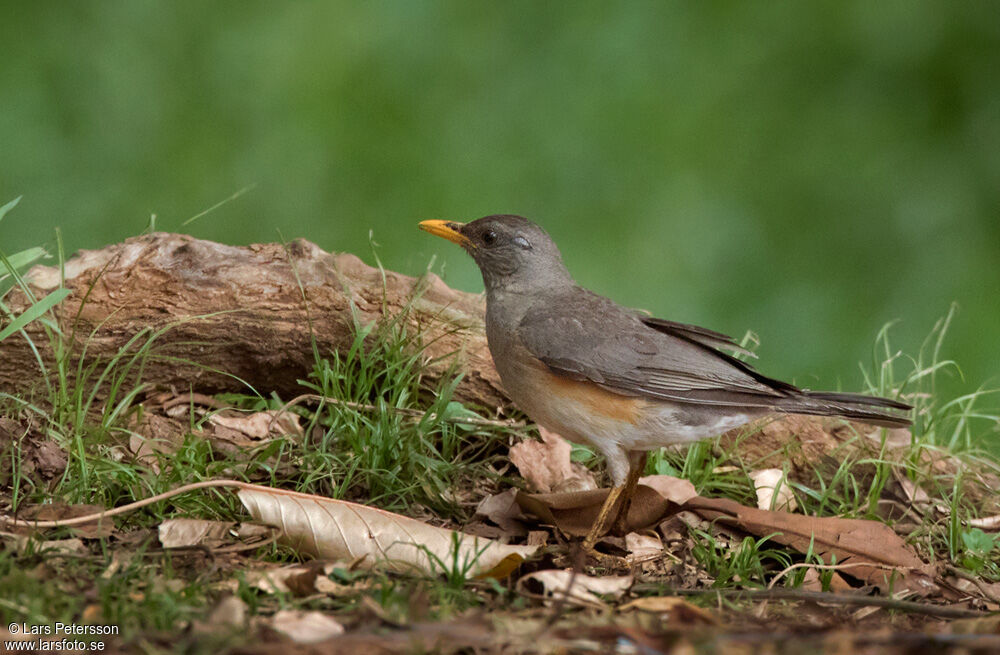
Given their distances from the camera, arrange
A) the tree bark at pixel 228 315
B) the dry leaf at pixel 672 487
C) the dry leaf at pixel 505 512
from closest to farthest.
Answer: the dry leaf at pixel 505 512 → the dry leaf at pixel 672 487 → the tree bark at pixel 228 315

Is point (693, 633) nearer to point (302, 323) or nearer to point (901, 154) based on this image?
point (302, 323)

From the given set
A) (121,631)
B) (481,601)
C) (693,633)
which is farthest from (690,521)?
(121,631)

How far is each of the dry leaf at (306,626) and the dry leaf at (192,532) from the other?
0.88m

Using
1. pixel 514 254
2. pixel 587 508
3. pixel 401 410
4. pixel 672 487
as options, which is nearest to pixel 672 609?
pixel 587 508

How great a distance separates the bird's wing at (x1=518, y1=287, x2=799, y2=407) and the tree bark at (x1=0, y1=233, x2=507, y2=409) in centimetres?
77

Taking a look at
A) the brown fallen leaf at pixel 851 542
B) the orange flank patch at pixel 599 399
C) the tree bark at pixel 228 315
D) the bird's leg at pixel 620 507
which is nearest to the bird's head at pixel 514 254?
the tree bark at pixel 228 315

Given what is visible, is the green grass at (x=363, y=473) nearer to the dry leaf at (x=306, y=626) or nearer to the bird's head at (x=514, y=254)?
the dry leaf at (x=306, y=626)

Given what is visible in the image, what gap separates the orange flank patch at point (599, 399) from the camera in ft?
15.2

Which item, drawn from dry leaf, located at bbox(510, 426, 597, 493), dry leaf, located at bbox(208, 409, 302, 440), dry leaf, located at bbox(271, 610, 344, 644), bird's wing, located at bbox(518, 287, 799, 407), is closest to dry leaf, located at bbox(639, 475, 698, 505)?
dry leaf, located at bbox(510, 426, 597, 493)

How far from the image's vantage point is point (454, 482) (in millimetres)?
4973

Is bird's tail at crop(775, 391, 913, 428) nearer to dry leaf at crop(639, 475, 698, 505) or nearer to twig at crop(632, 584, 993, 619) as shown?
dry leaf at crop(639, 475, 698, 505)

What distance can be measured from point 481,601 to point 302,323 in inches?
87.4

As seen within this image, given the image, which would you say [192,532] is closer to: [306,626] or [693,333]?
[306,626]

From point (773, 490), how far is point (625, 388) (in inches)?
42.5
